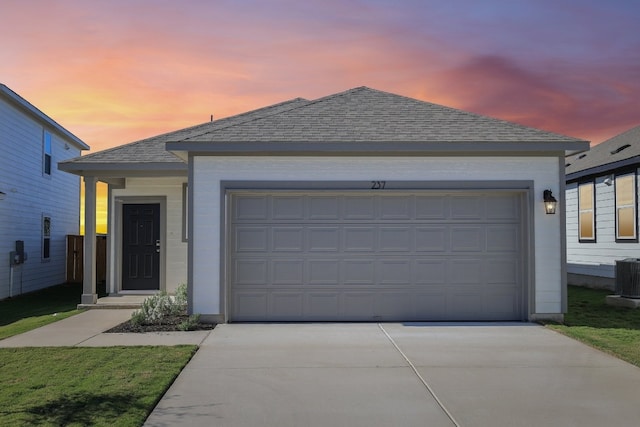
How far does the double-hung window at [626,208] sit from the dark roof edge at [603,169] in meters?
0.39

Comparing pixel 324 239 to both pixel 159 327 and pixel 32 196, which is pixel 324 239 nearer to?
pixel 159 327

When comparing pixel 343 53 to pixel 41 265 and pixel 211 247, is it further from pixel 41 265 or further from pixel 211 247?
pixel 41 265

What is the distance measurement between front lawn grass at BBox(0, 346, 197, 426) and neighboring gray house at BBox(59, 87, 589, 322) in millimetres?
2658

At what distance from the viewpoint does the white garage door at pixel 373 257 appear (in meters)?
10.8

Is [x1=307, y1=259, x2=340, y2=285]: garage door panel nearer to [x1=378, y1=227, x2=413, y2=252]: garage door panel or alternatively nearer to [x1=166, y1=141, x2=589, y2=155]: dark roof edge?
[x1=378, y1=227, x2=413, y2=252]: garage door panel

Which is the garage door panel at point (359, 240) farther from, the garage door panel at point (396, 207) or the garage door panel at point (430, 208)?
the garage door panel at point (430, 208)

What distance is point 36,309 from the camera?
13797 millimetres

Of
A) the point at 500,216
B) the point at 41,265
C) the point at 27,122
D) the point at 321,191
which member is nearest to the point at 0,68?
the point at 27,122

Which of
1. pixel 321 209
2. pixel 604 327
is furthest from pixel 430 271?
pixel 604 327

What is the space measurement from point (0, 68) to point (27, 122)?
1747 mm

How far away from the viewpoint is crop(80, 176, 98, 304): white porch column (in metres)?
13.2

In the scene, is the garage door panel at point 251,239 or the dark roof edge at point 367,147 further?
the garage door panel at point 251,239

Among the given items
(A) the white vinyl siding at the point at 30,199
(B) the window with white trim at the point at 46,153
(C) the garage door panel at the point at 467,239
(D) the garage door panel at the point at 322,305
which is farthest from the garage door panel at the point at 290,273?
(B) the window with white trim at the point at 46,153

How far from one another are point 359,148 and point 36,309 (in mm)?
8541
